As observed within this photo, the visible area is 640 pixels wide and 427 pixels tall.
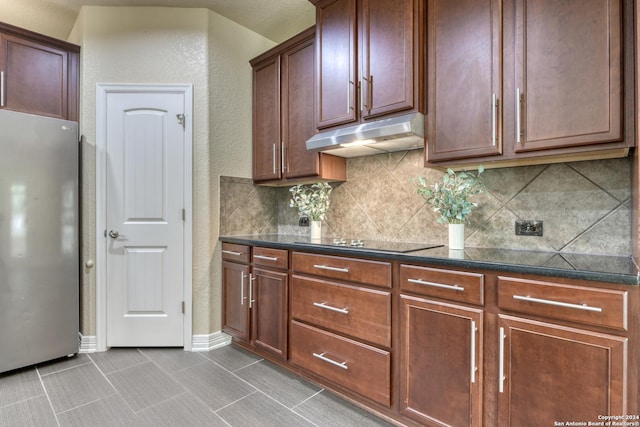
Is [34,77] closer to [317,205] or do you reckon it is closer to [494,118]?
[317,205]

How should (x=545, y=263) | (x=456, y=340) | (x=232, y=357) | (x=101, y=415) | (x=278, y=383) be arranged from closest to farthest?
1. (x=545, y=263)
2. (x=456, y=340)
3. (x=101, y=415)
4. (x=278, y=383)
5. (x=232, y=357)

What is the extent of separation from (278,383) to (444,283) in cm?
138

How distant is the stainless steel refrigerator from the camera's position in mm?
2258

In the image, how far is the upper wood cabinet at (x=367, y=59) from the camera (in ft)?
6.12

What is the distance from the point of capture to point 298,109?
8.63ft

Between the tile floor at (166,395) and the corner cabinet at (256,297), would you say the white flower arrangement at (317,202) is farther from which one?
the tile floor at (166,395)

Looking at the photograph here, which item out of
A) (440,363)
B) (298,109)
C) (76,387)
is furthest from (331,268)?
(76,387)

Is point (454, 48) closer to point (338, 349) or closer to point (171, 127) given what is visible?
point (338, 349)

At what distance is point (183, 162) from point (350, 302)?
1859mm

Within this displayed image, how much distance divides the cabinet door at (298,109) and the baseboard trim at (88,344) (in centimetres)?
213

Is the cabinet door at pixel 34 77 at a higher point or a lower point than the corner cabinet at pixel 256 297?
higher

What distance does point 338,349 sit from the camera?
1.91 meters

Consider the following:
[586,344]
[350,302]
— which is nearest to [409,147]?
[350,302]

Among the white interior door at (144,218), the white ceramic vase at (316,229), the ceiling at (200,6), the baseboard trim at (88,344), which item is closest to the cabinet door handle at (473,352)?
the white ceramic vase at (316,229)
